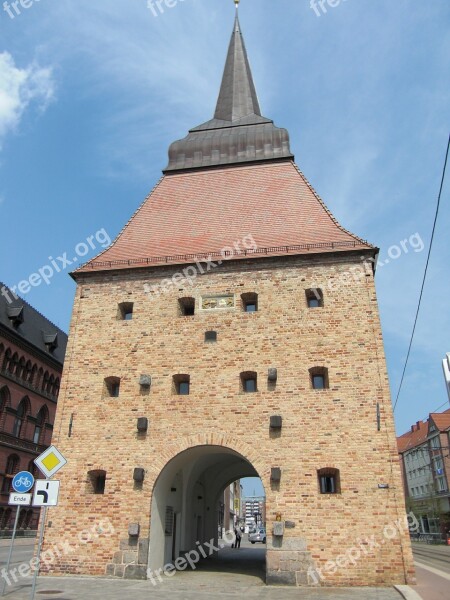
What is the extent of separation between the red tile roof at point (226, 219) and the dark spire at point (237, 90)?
189 inches

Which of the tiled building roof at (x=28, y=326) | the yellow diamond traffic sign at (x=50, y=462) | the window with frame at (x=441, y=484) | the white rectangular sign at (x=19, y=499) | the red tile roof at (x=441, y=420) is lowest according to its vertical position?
the white rectangular sign at (x=19, y=499)

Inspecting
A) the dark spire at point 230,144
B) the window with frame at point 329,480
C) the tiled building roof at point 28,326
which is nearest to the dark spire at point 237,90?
the dark spire at point 230,144

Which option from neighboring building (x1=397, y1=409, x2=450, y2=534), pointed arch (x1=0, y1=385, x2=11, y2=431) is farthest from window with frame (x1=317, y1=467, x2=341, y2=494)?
neighboring building (x1=397, y1=409, x2=450, y2=534)

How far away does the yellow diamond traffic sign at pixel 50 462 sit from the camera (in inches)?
314

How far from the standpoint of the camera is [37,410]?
3459 cm

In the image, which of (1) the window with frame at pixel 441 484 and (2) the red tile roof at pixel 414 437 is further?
(2) the red tile roof at pixel 414 437

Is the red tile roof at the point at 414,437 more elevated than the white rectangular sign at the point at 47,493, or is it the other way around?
the red tile roof at the point at 414,437

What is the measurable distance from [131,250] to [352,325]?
756cm

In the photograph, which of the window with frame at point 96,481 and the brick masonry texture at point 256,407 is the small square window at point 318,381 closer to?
the brick masonry texture at point 256,407

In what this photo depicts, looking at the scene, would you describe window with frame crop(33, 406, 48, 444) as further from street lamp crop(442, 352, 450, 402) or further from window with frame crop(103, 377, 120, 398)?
street lamp crop(442, 352, 450, 402)

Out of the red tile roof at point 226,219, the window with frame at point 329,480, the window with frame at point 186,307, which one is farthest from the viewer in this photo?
the red tile roof at point 226,219

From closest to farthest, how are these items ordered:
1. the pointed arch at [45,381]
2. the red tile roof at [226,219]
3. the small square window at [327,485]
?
the small square window at [327,485] → the red tile roof at [226,219] → the pointed arch at [45,381]

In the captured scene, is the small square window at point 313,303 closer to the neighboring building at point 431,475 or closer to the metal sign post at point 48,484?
the metal sign post at point 48,484

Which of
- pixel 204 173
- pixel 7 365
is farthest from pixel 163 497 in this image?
pixel 7 365
